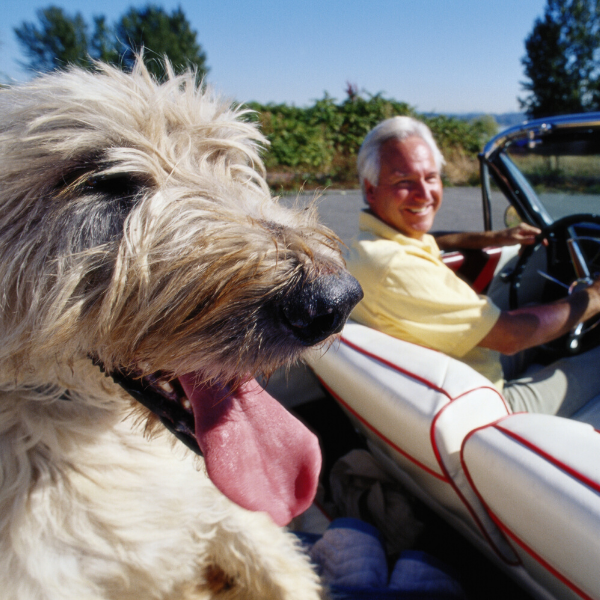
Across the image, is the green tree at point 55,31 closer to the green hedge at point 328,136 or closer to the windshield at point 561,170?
the green hedge at point 328,136

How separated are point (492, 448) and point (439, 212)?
35.6ft

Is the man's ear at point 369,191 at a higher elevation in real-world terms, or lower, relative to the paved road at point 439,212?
higher

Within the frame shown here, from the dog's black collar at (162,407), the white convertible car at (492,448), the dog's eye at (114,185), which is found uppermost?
the dog's eye at (114,185)

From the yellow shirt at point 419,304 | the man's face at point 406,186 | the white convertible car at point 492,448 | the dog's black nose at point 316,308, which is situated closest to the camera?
the dog's black nose at point 316,308

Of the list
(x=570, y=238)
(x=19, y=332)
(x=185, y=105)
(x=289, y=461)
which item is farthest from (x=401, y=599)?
(x=570, y=238)

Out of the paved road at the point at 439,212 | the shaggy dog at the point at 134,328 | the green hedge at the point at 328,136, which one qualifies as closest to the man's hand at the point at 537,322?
the shaggy dog at the point at 134,328

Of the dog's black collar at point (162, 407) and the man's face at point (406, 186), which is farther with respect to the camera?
the man's face at point (406, 186)

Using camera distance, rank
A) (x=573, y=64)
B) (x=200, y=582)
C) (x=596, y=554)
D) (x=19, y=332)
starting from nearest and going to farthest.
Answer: (x=596, y=554) < (x=19, y=332) < (x=200, y=582) < (x=573, y=64)

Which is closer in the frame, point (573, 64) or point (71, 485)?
point (71, 485)

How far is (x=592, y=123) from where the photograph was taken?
349 cm

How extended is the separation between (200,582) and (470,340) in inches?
75.1

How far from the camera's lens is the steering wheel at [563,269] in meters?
3.25

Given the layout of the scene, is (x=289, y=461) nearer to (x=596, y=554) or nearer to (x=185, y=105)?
(x=596, y=554)

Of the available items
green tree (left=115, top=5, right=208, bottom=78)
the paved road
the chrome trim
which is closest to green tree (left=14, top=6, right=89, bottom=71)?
green tree (left=115, top=5, right=208, bottom=78)
